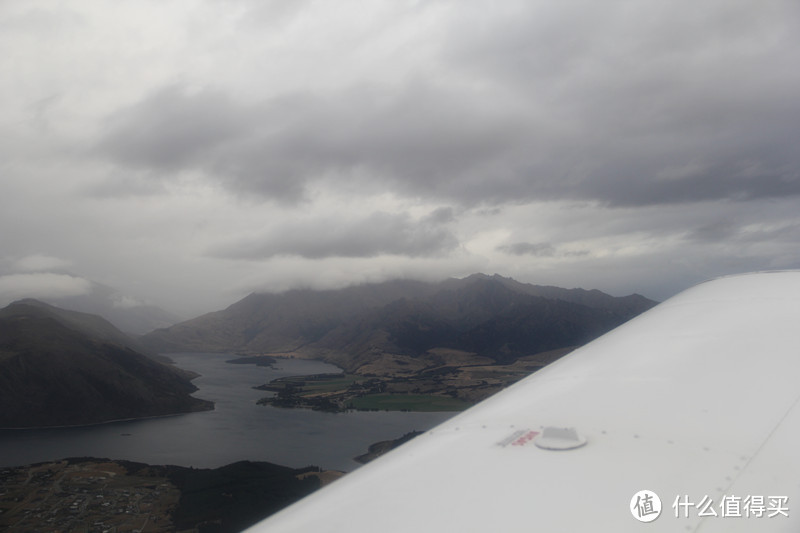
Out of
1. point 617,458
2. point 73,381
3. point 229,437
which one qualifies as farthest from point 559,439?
point 73,381

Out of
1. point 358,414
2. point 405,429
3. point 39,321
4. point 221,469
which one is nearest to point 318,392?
point 358,414

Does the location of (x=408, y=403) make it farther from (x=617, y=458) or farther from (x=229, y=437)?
(x=617, y=458)

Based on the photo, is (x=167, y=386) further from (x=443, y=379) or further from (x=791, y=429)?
(x=791, y=429)

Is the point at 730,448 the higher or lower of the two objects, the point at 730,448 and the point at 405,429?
the higher

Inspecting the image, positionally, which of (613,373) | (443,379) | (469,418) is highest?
(613,373)

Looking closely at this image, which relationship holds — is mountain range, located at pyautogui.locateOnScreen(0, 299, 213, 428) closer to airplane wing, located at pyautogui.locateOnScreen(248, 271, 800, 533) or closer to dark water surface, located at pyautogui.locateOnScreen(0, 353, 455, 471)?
dark water surface, located at pyautogui.locateOnScreen(0, 353, 455, 471)

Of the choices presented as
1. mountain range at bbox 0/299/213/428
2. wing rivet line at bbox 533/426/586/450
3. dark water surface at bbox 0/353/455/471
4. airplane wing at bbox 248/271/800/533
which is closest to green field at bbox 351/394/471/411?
dark water surface at bbox 0/353/455/471

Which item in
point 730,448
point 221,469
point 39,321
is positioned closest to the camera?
point 730,448
